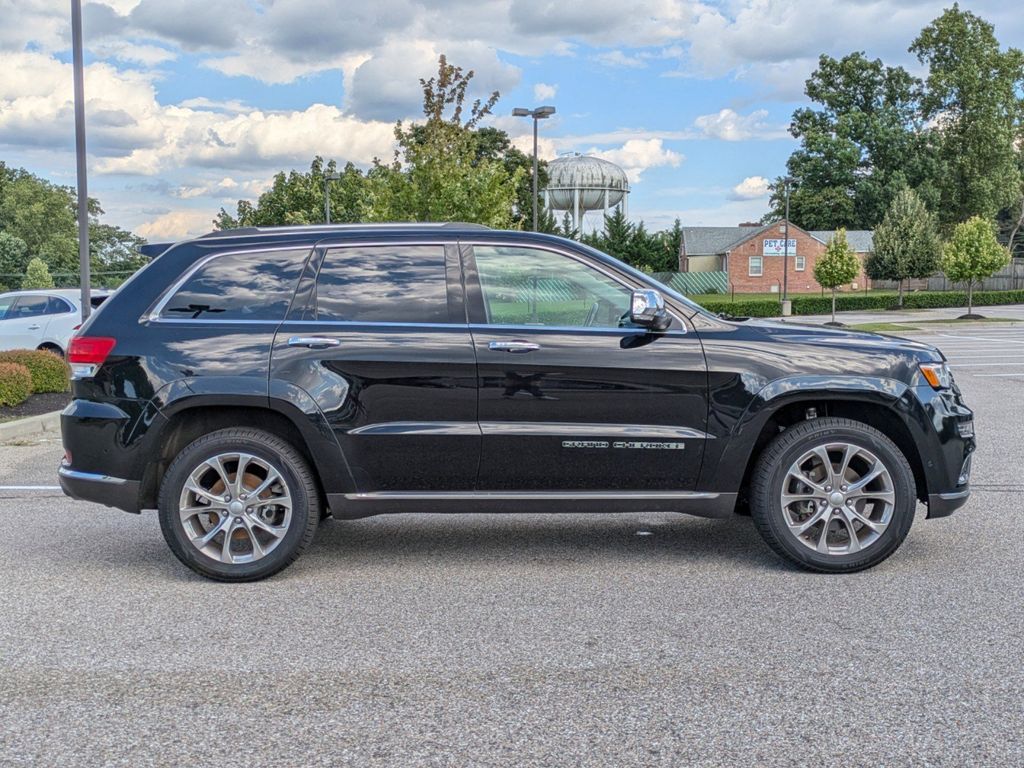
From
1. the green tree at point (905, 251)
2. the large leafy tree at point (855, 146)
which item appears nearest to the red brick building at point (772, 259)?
the large leafy tree at point (855, 146)

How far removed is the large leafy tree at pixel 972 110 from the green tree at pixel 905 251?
2508 cm

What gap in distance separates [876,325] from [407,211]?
2088 cm

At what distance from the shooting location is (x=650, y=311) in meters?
5.20

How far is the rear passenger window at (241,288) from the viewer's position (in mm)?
5473

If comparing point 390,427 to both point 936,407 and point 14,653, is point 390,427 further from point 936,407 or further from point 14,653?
point 936,407

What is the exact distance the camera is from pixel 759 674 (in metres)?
4.02

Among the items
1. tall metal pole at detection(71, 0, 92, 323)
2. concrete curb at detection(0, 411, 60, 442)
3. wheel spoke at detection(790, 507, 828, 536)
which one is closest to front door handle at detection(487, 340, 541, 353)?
wheel spoke at detection(790, 507, 828, 536)

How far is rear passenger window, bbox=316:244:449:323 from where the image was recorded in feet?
17.9

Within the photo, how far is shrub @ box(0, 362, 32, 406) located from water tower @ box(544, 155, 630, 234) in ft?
206

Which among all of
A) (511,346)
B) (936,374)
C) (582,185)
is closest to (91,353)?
(511,346)

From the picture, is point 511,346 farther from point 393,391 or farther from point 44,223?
point 44,223

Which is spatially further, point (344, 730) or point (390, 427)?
point (390, 427)

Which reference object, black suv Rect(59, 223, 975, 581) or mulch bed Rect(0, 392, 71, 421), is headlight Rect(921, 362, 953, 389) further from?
mulch bed Rect(0, 392, 71, 421)

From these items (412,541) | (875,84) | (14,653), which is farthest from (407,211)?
(875,84)
